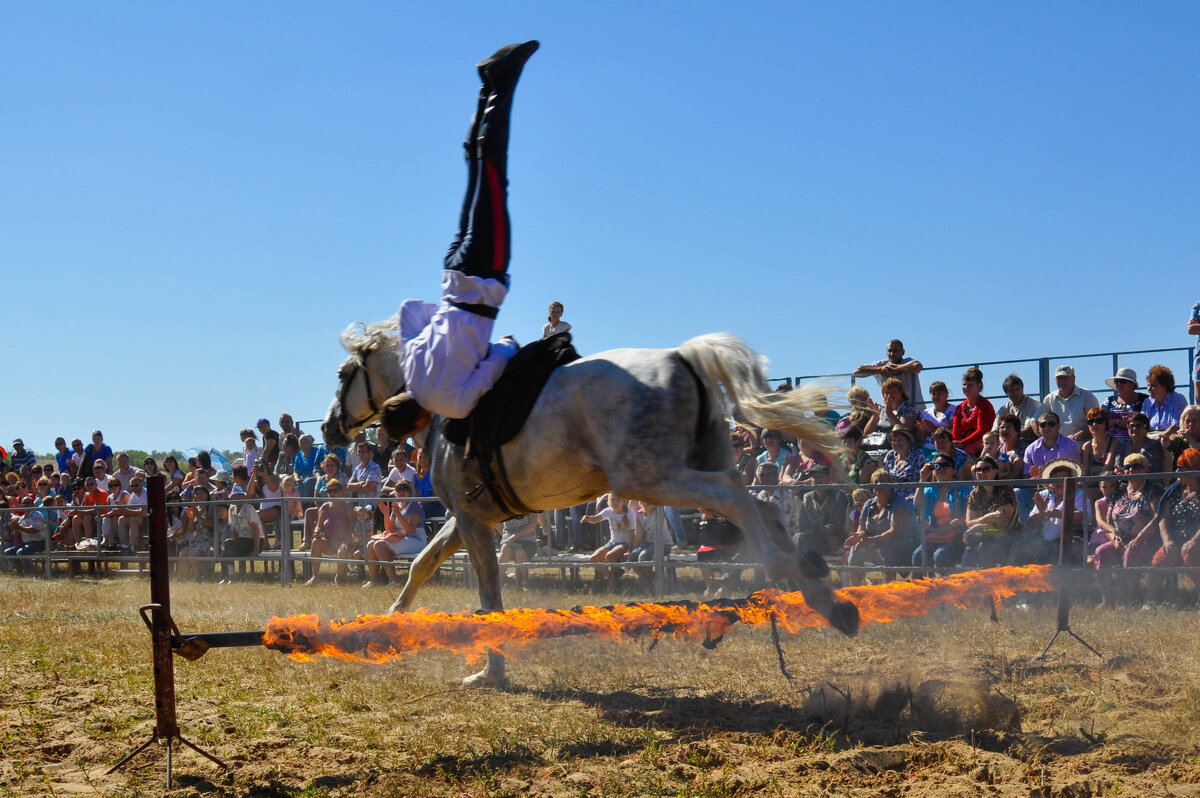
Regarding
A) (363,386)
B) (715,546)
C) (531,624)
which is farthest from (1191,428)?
(363,386)

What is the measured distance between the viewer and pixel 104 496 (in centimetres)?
1712

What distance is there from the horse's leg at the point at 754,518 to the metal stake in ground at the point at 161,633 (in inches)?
78.5

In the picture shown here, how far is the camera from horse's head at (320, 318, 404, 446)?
6.39 m

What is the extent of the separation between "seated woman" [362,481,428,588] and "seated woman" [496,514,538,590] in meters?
0.93

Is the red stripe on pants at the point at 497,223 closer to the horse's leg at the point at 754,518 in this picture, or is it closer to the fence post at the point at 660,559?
the horse's leg at the point at 754,518

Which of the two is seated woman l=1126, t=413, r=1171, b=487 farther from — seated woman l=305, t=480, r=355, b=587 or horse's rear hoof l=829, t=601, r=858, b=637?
seated woman l=305, t=480, r=355, b=587

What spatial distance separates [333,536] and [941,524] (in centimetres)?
686

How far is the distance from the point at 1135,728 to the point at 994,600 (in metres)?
1.78

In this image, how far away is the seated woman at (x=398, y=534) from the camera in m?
11.3

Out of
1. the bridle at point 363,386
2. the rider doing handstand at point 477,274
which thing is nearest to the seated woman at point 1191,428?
the rider doing handstand at point 477,274

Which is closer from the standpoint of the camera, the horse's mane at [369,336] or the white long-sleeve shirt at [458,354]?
the white long-sleeve shirt at [458,354]

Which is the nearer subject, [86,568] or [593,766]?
[593,766]

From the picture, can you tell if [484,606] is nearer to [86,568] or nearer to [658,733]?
[658,733]

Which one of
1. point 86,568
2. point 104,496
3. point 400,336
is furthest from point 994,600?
point 104,496
